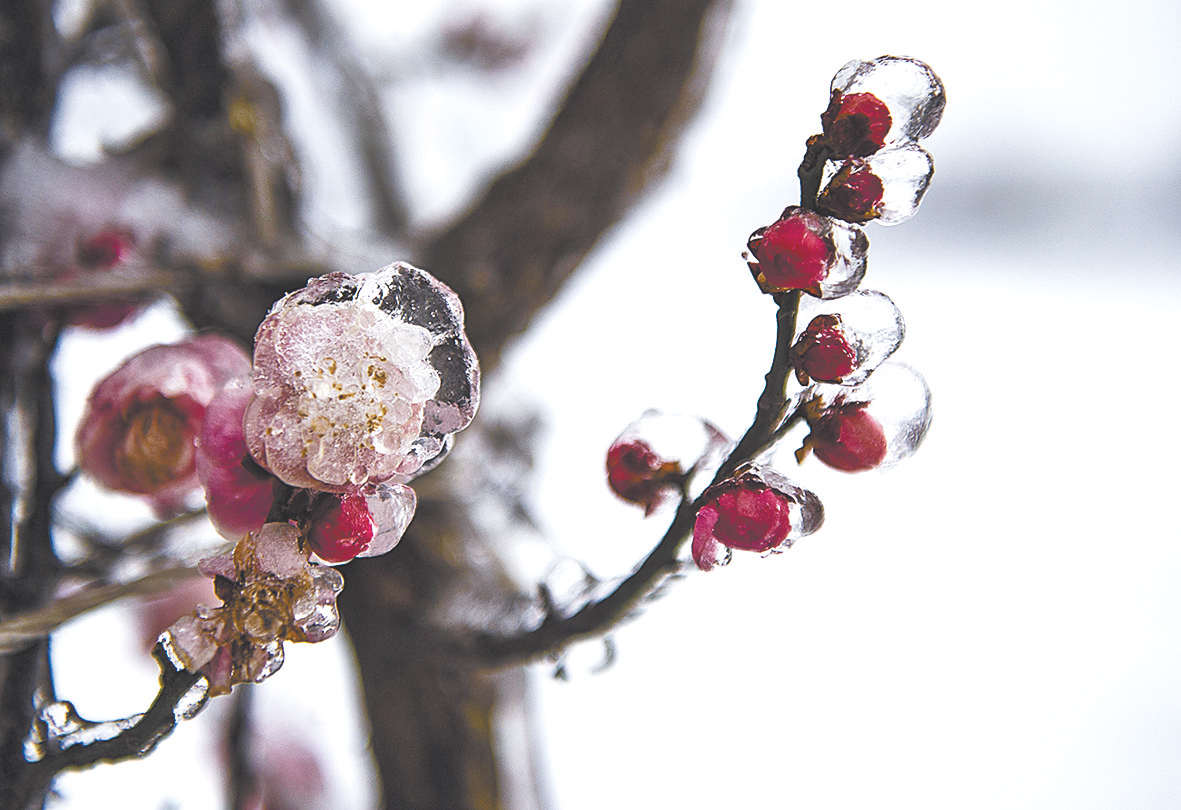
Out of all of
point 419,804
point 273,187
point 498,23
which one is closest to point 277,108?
point 273,187

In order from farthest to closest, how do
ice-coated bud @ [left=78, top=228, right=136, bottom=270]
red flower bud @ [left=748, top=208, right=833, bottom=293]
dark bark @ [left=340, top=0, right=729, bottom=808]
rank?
1. dark bark @ [left=340, top=0, right=729, bottom=808]
2. ice-coated bud @ [left=78, top=228, right=136, bottom=270]
3. red flower bud @ [left=748, top=208, right=833, bottom=293]

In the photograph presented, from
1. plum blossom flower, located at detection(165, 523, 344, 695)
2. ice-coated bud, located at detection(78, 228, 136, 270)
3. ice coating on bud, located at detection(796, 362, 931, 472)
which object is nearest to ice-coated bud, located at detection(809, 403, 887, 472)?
ice coating on bud, located at detection(796, 362, 931, 472)

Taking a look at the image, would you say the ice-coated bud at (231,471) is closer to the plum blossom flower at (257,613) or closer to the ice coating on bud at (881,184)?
the plum blossom flower at (257,613)

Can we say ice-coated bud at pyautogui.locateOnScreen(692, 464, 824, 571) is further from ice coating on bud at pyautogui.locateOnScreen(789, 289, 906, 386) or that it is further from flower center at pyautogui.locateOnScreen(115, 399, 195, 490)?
flower center at pyautogui.locateOnScreen(115, 399, 195, 490)

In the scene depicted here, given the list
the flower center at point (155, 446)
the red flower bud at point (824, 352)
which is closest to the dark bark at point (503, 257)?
the flower center at point (155, 446)

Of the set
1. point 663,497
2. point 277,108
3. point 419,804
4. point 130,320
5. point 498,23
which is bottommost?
point 419,804

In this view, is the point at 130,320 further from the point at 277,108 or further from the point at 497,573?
the point at 497,573
